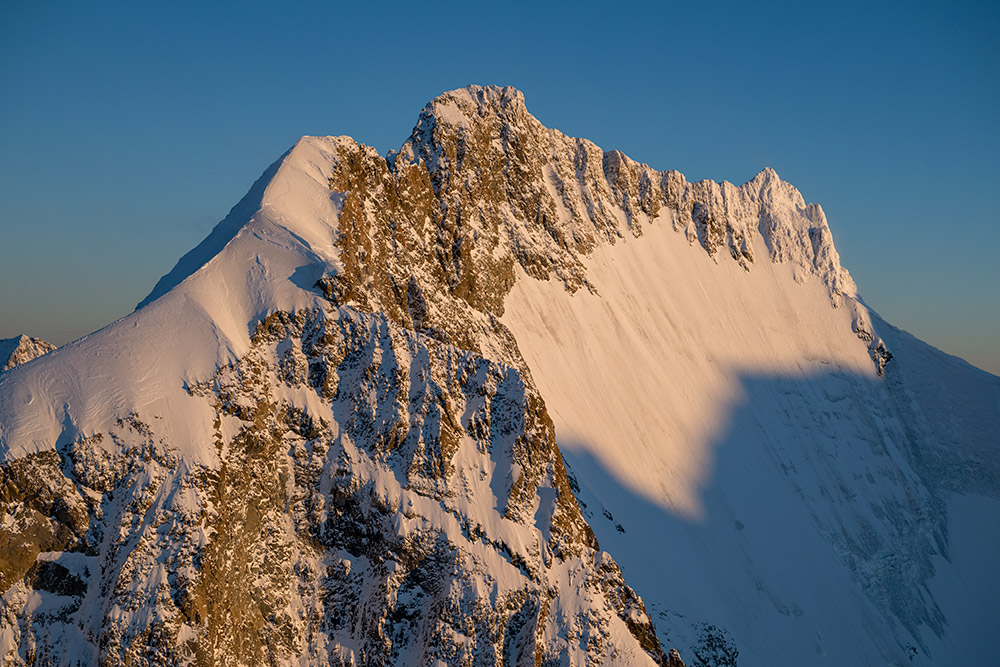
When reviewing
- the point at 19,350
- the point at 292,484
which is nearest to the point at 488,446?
the point at 292,484

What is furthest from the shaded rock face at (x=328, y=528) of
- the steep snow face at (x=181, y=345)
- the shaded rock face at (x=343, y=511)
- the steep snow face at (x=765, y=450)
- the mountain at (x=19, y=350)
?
the mountain at (x=19, y=350)

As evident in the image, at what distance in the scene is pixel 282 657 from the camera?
4603 centimetres

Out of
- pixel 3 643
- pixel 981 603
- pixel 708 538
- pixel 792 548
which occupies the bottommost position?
pixel 3 643

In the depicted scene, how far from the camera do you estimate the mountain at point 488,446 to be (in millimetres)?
43281

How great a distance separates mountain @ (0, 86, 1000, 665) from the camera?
1704 inches

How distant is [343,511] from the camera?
50.8 metres

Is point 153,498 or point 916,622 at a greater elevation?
point 916,622

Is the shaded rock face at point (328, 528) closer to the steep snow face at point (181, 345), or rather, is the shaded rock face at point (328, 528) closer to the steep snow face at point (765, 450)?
the steep snow face at point (181, 345)

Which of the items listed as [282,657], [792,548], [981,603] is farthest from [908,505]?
[282,657]

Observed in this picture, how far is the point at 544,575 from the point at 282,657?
18.4m

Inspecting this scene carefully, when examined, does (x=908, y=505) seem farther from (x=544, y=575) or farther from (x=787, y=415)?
(x=544, y=575)

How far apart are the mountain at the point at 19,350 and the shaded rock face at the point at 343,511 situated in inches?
1597

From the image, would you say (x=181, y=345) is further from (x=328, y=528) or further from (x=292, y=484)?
(x=328, y=528)

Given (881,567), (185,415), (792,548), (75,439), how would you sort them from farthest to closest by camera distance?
(881,567) < (792,548) < (185,415) < (75,439)
